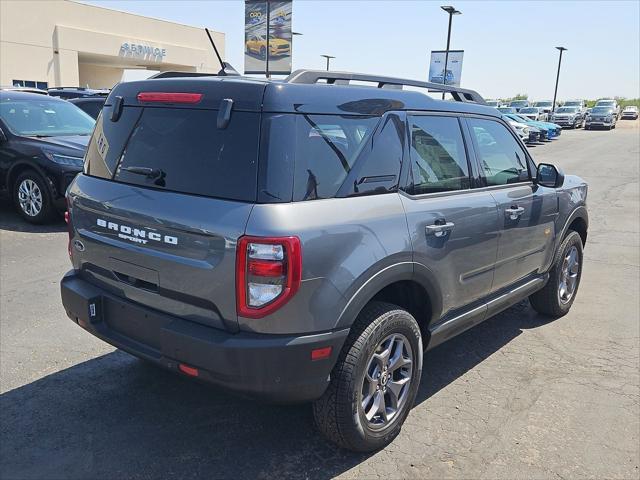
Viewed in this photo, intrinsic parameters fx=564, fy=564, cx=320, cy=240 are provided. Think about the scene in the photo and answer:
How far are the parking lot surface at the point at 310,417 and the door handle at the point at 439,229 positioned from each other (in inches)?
44.3

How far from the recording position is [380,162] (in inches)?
118

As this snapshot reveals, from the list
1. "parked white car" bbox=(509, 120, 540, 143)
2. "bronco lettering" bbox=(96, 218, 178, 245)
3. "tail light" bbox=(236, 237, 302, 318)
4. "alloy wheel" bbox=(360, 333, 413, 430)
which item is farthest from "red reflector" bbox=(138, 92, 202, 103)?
"parked white car" bbox=(509, 120, 540, 143)

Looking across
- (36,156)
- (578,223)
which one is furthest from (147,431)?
(36,156)

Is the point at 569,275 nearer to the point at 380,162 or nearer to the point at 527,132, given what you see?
the point at 380,162

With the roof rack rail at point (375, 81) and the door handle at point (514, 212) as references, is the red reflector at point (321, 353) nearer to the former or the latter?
the roof rack rail at point (375, 81)

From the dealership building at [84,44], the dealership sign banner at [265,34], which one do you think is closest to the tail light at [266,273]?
the dealership sign banner at [265,34]

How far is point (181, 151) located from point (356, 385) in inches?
56.9

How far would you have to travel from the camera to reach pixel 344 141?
2832mm

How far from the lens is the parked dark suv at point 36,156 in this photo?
776 centimetres

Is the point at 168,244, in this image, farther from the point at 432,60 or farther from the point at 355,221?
the point at 432,60

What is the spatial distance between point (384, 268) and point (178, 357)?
1.08 metres

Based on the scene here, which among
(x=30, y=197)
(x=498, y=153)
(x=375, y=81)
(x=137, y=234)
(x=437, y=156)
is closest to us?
(x=137, y=234)

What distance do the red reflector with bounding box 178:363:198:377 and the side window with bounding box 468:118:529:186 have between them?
2.36 metres

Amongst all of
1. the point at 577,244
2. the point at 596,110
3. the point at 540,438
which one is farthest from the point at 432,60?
the point at 540,438
